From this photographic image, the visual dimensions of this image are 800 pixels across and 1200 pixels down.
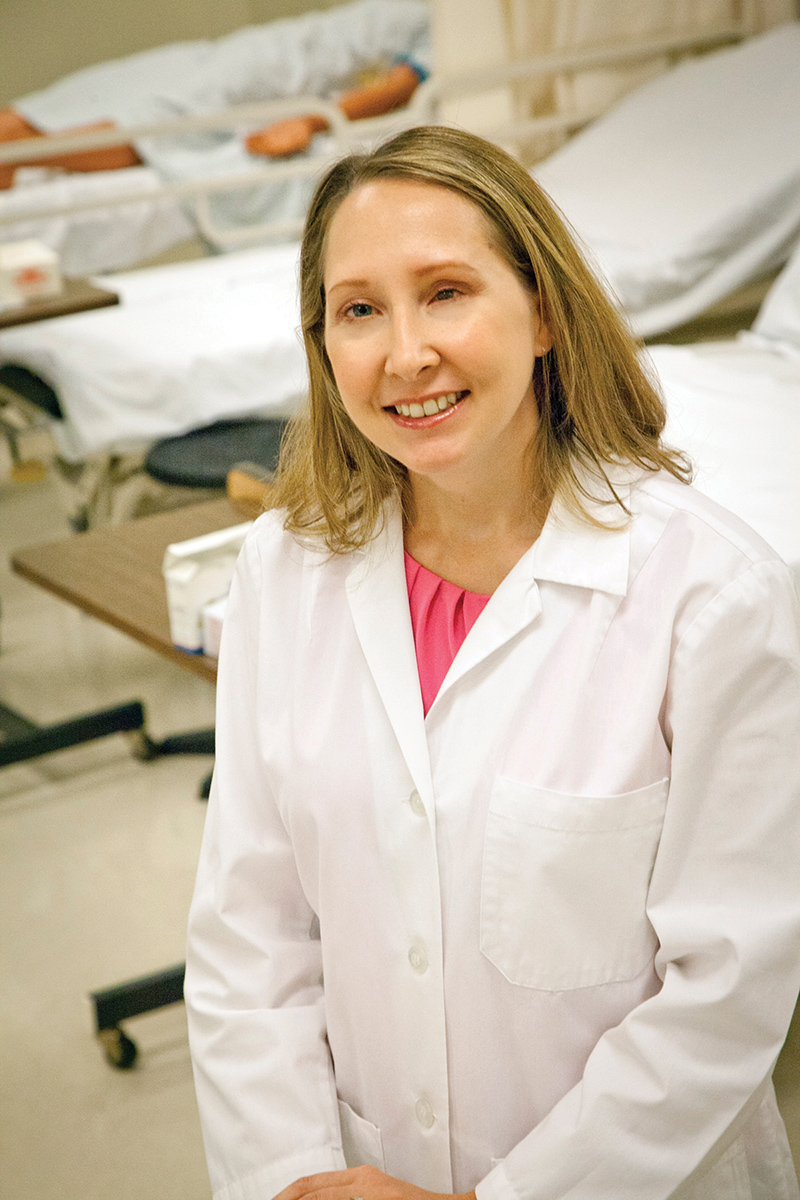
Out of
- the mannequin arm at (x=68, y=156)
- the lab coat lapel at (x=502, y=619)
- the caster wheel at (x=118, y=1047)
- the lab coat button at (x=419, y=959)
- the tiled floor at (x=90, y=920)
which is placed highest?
the lab coat lapel at (x=502, y=619)

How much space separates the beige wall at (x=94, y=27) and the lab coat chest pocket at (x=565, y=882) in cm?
553

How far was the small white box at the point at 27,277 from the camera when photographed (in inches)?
124

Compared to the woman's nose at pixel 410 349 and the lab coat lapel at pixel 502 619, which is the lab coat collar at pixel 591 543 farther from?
the woman's nose at pixel 410 349

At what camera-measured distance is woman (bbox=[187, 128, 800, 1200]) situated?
3.44 ft

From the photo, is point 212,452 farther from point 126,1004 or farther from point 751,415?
point 126,1004

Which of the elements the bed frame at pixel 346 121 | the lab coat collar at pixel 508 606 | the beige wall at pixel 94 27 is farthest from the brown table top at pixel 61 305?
the beige wall at pixel 94 27

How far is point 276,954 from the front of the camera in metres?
1.26

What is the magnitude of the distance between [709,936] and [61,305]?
2.55m

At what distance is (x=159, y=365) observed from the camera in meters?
3.29

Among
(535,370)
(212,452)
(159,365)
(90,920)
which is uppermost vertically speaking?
(535,370)

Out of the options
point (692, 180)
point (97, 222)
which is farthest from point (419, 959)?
point (97, 222)

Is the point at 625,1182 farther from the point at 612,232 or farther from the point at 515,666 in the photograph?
the point at 612,232

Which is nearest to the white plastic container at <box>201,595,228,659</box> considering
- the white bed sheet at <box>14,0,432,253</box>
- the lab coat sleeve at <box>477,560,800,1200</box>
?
the lab coat sleeve at <box>477,560,800,1200</box>

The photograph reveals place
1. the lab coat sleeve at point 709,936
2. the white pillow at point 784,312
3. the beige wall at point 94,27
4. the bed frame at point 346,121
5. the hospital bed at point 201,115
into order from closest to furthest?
1. the lab coat sleeve at point 709,936
2. the white pillow at point 784,312
3. the bed frame at point 346,121
4. the hospital bed at point 201,115
5. the beige wall at point 94,27
